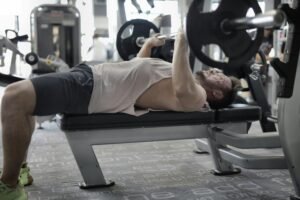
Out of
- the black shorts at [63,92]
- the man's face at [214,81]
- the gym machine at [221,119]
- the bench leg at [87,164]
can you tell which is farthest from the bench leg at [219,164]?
the black shorts at [63,92]

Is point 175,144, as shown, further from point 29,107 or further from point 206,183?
point 29,107

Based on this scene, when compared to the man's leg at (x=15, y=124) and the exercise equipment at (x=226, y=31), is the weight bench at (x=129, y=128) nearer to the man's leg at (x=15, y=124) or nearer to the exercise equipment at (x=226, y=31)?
the man's leg at (x=15, y=124)

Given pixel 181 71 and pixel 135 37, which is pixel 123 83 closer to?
pixel 181 71

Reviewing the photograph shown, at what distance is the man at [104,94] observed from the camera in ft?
6.37

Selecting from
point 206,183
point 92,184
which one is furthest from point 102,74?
point 206,183

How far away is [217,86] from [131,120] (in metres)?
0.56

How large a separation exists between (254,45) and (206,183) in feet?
3.42

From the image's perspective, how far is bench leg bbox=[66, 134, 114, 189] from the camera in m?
2.24

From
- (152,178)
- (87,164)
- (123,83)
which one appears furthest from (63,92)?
(152,178)

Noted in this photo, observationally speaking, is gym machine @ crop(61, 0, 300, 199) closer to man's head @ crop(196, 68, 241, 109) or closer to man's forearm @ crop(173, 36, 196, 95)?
man's head @ crop(196, 68, 241, 109)

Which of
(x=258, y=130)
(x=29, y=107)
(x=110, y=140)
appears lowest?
(x=258, y=130)

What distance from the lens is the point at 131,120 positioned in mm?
2229

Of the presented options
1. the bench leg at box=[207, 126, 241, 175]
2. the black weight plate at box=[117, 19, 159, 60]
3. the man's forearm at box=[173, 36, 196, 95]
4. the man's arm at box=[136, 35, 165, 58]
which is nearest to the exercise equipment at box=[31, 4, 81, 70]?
the black weight plate at box=[117, 19, 159, 60]

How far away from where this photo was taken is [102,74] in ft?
7.33
